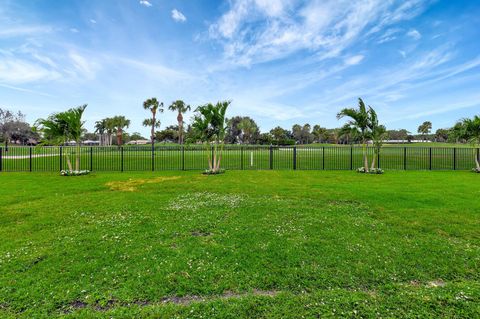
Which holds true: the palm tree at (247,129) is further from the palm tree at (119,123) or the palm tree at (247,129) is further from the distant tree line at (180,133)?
the palm tree at (119,123)

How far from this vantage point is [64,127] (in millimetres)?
12258

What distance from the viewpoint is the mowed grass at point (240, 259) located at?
236 cm

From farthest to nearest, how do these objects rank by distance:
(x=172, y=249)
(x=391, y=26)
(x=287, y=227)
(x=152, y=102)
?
(x=152, y=102) → (x=391, y=26) → (x=287, y=227) → (x=172, y=249)

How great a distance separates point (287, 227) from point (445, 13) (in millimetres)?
13456

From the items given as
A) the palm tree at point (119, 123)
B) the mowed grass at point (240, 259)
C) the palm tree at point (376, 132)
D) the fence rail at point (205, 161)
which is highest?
the palm tree at point (119, 123)

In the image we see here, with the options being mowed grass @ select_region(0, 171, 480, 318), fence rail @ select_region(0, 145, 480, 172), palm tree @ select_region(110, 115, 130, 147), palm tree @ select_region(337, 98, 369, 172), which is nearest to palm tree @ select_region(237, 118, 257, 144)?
palm tree @ select_region(110, 115, 130, 147)

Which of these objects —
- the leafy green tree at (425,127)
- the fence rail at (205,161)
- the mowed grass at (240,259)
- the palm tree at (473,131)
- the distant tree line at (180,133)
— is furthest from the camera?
the leafy green tree at (425,127)

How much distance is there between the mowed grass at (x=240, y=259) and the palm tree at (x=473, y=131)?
10273mm

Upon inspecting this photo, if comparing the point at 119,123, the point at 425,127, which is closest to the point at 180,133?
the point at 119,123

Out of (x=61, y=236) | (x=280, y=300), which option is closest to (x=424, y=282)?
(x=280, y=300)

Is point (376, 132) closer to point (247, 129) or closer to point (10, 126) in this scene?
point (247, 129)

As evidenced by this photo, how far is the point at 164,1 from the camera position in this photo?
1150cm

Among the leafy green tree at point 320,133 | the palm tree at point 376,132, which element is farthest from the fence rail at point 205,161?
the leafy green tree at point 320,133

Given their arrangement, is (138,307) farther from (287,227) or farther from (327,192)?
(327,192)
